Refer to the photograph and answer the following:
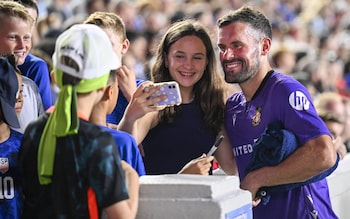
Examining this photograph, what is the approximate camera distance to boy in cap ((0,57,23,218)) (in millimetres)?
4301

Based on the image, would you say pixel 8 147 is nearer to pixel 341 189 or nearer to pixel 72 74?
pixel 72 74

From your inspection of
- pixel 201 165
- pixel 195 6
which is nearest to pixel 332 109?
pixel 201 165

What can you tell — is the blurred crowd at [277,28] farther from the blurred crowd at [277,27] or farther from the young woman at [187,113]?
the young woman at [187,113]

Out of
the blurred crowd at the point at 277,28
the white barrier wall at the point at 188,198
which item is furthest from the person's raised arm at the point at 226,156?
the blurred crowd at the point at 277,28

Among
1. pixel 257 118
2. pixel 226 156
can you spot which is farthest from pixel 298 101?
pixel 226 156

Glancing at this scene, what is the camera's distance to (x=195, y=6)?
16781 mm

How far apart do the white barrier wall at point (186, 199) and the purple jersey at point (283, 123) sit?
0.91 metres

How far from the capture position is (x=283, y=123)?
496 centimetres

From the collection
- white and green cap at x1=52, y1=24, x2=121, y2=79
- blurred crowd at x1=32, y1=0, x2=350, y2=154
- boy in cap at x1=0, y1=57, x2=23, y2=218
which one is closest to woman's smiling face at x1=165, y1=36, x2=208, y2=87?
boy in cap at x1=0, y1=57, x2=23, y2=218

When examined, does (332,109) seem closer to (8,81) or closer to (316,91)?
(316,91)

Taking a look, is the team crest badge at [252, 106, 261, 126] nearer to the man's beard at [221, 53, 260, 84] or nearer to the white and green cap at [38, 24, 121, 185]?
the man's beard at [221, 53, 260, 84]

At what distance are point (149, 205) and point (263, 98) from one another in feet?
4.20

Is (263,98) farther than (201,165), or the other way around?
(263,98)

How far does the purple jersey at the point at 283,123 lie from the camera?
4902 mm
